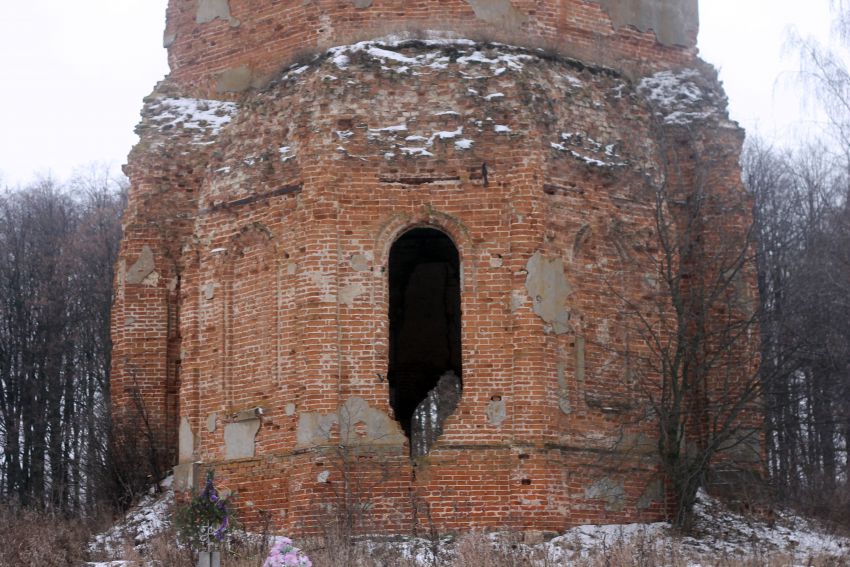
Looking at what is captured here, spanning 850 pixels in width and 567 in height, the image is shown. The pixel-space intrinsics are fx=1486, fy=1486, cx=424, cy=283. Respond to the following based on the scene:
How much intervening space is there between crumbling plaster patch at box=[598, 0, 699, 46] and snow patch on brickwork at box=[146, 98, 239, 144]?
4.81 metres

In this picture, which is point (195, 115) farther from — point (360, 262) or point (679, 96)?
point (679, 96)

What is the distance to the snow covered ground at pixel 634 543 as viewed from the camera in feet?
45.4

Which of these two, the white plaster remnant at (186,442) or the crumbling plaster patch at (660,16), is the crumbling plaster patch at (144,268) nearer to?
the white plaster remnant at (186,442)

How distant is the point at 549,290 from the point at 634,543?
289 cm

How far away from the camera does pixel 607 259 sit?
16688 mm

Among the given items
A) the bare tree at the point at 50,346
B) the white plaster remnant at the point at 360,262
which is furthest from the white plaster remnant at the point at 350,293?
the bare tree at the point at 50,346

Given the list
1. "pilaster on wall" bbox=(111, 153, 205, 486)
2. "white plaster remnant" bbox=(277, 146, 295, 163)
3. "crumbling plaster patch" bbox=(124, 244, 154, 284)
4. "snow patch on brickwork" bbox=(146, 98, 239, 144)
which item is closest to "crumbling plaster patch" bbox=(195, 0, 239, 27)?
"snow patch on brickwork" bbox=(146, 98, 239, 144)

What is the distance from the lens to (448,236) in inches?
665

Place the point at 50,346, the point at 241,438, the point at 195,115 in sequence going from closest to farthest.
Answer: the point at 241,438, the point at 195,115, the point at 50,346

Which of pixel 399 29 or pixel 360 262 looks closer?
pixel 360 262

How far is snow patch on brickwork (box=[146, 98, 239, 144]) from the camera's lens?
18.4 metres

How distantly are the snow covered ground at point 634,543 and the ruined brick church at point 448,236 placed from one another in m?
0.44

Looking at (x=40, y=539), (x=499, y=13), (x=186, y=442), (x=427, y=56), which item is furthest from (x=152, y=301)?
(x=499, y=13)

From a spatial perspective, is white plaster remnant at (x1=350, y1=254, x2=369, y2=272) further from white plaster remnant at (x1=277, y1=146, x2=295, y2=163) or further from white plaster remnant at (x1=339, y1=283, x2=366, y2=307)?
white plaster remnant at (x1=277, y1=146, x2=295, y2=163)
